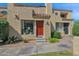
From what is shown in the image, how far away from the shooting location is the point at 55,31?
63.4ft

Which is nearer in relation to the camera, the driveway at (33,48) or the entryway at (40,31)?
the driveway at (33,48)

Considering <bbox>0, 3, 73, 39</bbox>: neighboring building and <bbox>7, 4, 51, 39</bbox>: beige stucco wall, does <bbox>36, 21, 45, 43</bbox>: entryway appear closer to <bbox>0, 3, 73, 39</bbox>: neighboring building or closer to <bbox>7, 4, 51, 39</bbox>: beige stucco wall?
<bbox>0, 3, 73, 39</bbox>: neighboring building

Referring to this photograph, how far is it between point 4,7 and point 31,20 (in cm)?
227

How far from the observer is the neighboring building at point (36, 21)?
1913 cm

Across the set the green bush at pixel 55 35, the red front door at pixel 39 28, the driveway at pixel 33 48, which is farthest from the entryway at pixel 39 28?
the driveway at pixel 33 48

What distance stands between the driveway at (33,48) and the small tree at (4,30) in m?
1.07

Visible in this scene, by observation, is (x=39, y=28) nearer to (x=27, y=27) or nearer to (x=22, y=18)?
(x=27, y=27)

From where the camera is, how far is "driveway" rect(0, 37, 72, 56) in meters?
16.0

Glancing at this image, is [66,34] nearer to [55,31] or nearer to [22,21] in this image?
[55,31]

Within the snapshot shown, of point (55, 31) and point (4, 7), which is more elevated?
point (4, 7)

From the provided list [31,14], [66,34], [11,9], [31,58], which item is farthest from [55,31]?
[31,58]

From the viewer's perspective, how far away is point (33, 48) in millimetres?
17328

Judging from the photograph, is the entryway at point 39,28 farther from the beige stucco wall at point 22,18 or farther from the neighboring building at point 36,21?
the beige stucco wall at point 22,18

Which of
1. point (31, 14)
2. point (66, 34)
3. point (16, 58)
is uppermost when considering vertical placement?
point (31, 14)
